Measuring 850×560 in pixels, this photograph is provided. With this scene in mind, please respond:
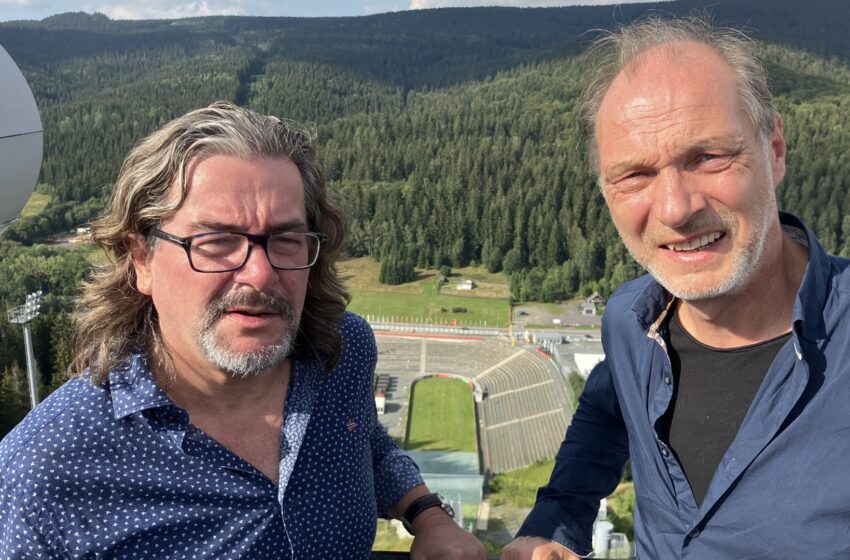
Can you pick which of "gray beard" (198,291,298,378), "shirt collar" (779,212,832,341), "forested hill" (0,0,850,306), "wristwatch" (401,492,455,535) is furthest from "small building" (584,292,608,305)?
"gray beard" (198,291,298,378)

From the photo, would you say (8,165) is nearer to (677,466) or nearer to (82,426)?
(82,426)

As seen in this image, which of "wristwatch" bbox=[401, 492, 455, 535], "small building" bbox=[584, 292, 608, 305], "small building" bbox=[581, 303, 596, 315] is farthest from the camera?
"small building" bbox=[584, 292, 608, 305]

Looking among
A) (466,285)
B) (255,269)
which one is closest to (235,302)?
(255,269)

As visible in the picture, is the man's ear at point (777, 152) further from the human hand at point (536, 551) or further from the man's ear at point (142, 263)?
the man's ear at point (142, 263)

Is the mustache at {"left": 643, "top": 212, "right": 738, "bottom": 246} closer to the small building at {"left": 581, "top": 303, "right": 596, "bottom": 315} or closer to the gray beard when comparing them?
the gray beard

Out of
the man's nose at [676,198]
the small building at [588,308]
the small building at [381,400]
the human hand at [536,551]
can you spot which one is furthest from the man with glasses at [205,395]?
the small building at [588,308]
